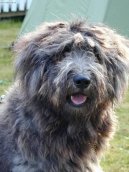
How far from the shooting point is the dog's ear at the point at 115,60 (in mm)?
4785

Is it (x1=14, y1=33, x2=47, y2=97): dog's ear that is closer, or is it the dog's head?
the dog's head

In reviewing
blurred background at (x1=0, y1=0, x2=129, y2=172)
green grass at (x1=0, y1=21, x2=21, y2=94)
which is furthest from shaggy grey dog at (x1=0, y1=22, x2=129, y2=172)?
green grass at (x1=0, y1=21, x2=21, y2=94)

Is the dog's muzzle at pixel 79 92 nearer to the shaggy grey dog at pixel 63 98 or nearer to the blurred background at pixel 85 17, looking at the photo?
the shaggy grey dog at pixel 63 98

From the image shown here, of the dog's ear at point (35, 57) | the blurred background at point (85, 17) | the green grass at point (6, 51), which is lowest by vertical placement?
the green grass at point (6, 51)

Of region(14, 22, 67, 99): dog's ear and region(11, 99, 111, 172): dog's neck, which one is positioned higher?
region(14, 22, 67, 99): dog's ear

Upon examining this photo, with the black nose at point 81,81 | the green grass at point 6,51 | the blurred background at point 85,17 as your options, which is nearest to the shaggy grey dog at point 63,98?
the black nose at point 81,81

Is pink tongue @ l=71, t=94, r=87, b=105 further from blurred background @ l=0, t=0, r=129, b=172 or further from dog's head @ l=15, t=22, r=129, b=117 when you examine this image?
blurred background @ l=0, t=0, r=129, b=172

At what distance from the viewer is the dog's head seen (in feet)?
14.9

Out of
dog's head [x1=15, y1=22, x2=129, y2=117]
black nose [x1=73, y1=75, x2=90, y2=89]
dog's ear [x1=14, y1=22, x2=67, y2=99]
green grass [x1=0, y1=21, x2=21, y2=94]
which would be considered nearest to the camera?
black nose [x1=73, y1=75, x2=90, y2=89]

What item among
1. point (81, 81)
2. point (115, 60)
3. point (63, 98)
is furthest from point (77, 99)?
point (115, 60)

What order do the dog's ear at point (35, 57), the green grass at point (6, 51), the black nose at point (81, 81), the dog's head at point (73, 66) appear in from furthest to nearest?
the green grass at point (6, 51), the dog's ear at point (35, 57), the dog's head at point (73, 66), the black nose at point (81, 81)

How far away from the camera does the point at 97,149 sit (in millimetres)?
5188

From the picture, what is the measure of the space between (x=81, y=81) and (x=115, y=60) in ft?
1.62

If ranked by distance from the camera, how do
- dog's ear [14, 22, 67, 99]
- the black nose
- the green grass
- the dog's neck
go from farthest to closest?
the green grass, the dog's neck, dog's ear [14, 22, 67, 99], the black nose
